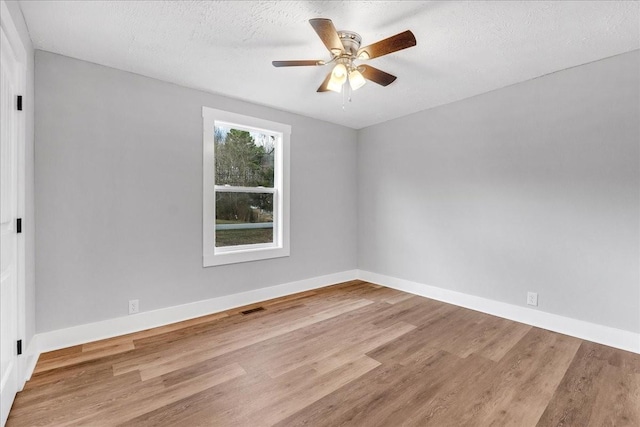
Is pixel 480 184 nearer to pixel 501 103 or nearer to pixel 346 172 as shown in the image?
pixel 501 103

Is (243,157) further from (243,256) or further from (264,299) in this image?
(264,299)

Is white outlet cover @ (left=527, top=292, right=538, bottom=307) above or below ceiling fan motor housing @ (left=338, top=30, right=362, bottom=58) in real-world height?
below

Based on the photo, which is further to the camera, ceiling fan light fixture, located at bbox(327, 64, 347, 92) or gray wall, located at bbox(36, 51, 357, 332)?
gray wall, located at bbox(36, 51, 357, 332)

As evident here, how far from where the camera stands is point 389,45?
6.36 ft

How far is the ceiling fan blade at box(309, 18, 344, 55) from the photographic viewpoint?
170cm

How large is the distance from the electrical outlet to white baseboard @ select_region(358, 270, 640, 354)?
316cm

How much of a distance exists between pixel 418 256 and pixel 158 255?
123 inches

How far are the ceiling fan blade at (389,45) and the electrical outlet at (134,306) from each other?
292 cm

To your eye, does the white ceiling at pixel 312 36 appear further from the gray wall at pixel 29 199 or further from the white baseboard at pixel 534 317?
the white baseboard at pixel 534 317

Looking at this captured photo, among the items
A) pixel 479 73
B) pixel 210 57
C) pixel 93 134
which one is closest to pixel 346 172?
pixel 479 73

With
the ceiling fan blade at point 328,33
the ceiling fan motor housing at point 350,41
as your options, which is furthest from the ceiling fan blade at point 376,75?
the ceiling fan blade at point 328,33

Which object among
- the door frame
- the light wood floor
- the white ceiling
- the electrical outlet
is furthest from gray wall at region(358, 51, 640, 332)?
the door frame

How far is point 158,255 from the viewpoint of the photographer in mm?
2916

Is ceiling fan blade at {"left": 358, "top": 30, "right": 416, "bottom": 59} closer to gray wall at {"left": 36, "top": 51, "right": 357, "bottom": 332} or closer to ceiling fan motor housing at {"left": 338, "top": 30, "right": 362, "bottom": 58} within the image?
ceiling fan motor housing at {"left": 338, "top": 30, "right": 362, "bottom": 58}
